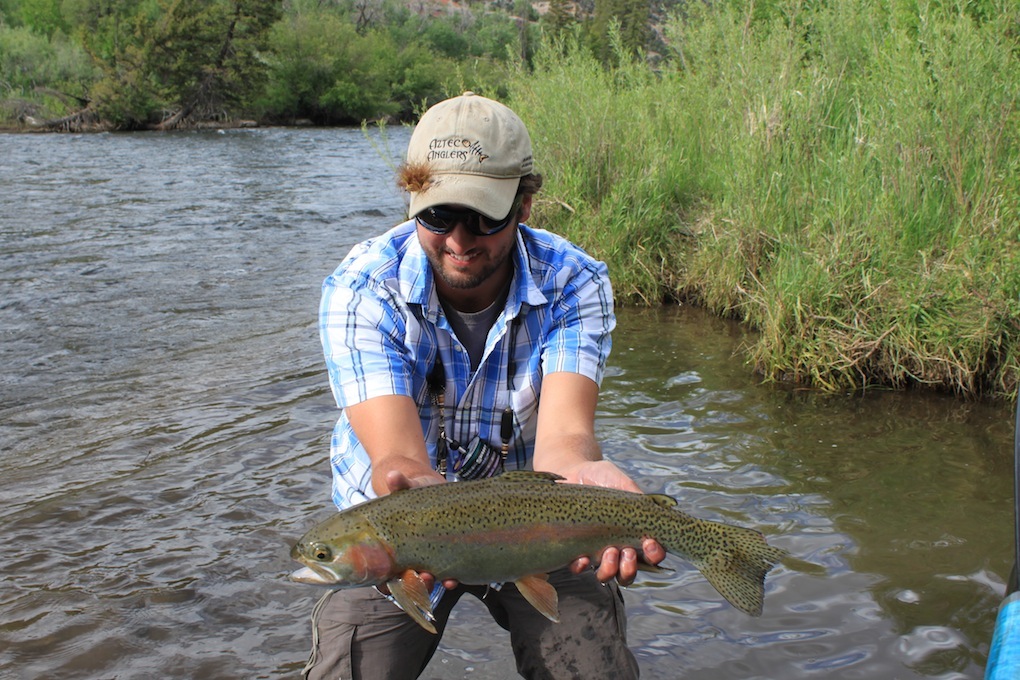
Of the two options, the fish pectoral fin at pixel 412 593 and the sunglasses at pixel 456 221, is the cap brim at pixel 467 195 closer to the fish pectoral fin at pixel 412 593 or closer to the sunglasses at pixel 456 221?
the sunglasses at pixel 456 221

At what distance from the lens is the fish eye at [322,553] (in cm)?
258

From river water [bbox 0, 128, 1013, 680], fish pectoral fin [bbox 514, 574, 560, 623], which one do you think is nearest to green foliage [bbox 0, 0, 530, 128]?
river water [bbox 0, 128, 1013, 680]

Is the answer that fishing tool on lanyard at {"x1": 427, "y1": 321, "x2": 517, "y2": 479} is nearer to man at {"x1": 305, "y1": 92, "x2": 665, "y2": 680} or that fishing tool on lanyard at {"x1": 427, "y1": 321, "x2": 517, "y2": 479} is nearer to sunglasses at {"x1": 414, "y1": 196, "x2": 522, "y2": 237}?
man at {"x1": 305, "y1": 92, "x2": 665, "y2": 680}

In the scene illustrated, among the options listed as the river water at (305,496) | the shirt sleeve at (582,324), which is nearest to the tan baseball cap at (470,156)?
the shirt sleeve at (582,324)

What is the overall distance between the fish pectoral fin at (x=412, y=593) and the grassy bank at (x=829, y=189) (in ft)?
16.5

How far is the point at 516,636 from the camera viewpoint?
327 cm

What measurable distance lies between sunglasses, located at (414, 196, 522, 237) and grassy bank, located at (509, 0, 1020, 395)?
14.7 feet

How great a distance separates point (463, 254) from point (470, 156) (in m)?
0.34

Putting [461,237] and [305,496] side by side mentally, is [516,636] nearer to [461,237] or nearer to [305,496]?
[461,237]

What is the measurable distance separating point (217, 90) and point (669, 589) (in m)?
51.7

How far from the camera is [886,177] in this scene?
720 cm

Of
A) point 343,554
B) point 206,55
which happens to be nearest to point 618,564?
point 343,554

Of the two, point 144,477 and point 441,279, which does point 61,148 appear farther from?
point 441,279

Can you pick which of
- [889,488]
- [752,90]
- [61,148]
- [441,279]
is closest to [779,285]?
[889,488]
